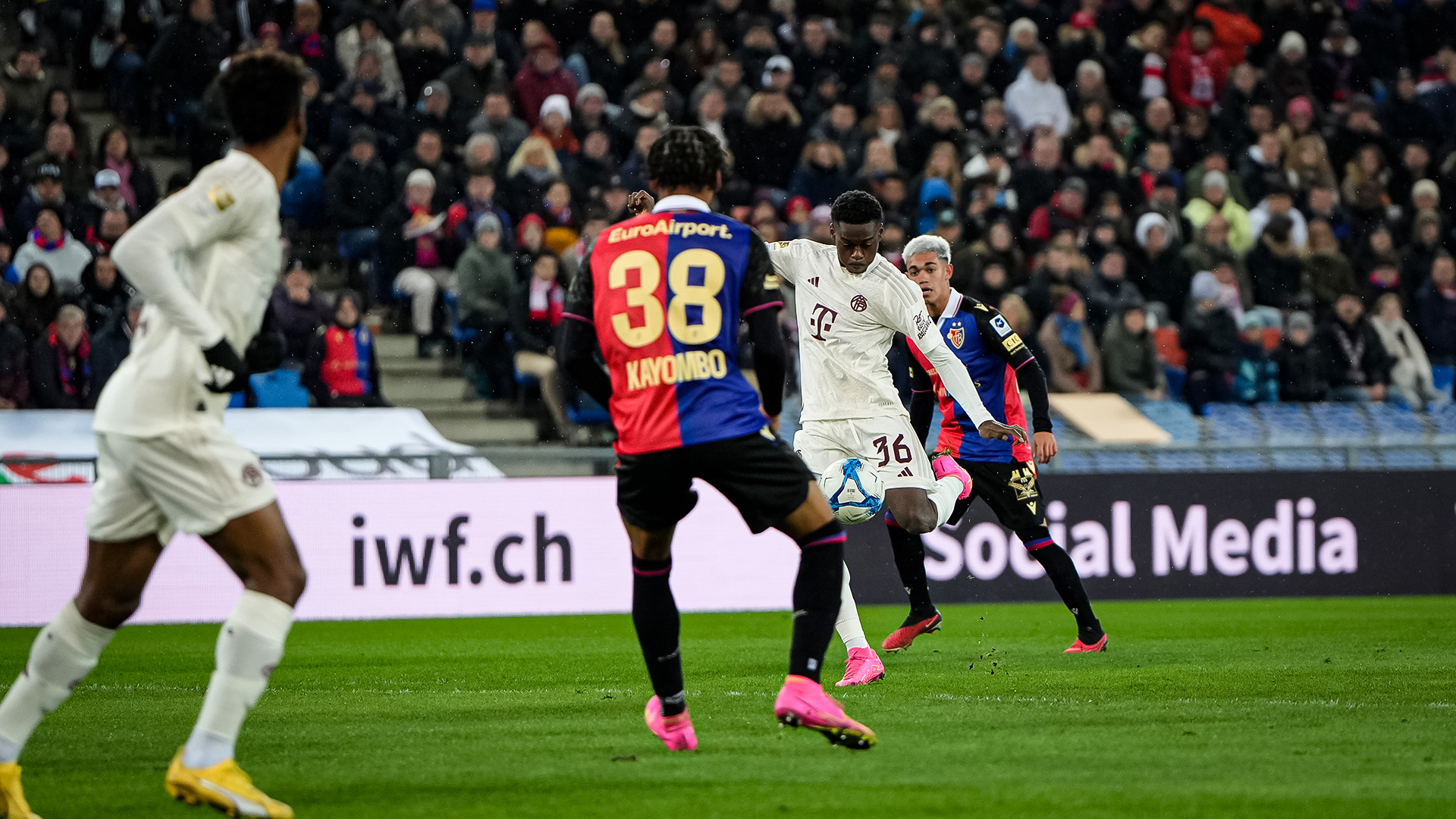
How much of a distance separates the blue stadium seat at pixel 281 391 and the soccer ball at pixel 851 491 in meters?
7.45

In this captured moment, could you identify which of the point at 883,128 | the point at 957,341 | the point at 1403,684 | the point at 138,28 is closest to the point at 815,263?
the point at 957,341

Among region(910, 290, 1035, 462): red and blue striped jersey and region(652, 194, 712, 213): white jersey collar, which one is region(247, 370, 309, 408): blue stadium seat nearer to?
region(910, 290, 1035, 462): red and blue striped jersey

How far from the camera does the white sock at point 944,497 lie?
897 cm

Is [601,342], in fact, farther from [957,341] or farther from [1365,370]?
[1365,370]

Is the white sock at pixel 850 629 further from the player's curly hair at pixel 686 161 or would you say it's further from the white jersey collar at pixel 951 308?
the player's curly hair at pixel 686 161

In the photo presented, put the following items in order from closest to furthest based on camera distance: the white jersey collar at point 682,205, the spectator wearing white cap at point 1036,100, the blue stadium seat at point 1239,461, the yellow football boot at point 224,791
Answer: the yellow football boot at point 224,791
the white jersey collar at point 682,205
the blue stadium seat at point 1239,461
the spectator wearing white cap at point 1036,100

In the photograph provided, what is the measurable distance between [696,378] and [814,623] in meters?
0.96

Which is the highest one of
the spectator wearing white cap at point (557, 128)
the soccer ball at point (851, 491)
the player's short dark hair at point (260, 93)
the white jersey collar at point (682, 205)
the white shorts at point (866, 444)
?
the spectator wearing white cap at point (557, 128)

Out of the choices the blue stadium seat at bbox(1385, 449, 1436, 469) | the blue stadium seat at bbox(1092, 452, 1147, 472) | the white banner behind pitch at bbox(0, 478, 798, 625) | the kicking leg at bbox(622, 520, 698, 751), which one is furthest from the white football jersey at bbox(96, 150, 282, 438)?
the blue stadium seat at bbox(1385, 449, 1436, 469)

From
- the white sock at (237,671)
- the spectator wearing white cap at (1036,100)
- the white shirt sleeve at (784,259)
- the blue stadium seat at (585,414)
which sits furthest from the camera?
the spectator wearing white cap at (1036,100)

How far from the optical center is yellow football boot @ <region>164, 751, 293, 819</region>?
4773mm

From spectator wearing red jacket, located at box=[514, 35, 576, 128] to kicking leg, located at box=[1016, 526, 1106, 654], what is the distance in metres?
9.46

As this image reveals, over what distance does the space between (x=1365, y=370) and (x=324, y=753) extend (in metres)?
13.7

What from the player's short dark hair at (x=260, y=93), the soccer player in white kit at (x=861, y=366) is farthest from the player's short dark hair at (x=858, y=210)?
the player's short dark hair at (x=260, y=93)
